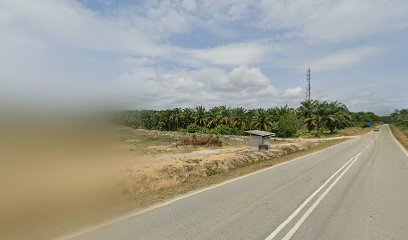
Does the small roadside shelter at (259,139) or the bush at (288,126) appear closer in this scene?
the small roadside shelter at (259,139)

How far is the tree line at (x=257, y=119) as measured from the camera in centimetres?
7612

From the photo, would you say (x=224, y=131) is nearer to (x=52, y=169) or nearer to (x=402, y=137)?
(x=402, y=137)

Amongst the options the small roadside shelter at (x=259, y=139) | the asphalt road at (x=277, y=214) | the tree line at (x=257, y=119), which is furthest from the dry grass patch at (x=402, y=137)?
the asphalt road at (x=277, y=214)

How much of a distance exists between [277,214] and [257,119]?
71854 millimetres

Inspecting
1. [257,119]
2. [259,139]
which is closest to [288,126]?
[257,119]

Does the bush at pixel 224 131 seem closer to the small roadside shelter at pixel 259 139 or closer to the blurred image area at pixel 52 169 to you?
the small roadside shelter at pixel 259 139

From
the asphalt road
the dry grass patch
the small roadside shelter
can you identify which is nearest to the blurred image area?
the asphalt road

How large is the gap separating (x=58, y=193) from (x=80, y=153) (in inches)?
71.1

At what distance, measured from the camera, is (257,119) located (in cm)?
8094

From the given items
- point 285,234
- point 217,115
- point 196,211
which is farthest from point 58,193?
point 217,115

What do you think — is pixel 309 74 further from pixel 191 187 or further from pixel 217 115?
pixel 191 187

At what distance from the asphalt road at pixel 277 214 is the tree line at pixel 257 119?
5963cm

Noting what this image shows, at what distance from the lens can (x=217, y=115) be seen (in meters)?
90.2

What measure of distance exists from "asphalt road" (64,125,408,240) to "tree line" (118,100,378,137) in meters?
59.6
